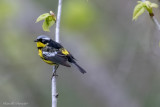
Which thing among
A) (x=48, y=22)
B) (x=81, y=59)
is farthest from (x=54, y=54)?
(x=81, y=59)

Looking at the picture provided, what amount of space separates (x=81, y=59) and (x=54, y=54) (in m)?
3.12

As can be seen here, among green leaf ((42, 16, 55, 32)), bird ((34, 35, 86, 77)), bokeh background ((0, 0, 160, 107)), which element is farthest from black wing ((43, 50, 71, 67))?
bokeh background ((0, 0, 160, 107))

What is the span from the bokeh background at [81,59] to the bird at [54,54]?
7.00 feet

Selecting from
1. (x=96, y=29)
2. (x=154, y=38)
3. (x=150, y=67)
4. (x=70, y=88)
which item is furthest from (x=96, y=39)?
(x=154, y=38)

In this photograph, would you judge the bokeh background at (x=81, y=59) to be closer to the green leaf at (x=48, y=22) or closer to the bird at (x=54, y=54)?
the bird at (x=54, y=54)

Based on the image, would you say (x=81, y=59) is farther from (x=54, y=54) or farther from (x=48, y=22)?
(x=48, y=22)

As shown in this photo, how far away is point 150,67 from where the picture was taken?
787cm

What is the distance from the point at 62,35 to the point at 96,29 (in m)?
1.35

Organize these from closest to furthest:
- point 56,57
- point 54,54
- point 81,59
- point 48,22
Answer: point 48,22, point 56,57, point 54,54, point 81,59

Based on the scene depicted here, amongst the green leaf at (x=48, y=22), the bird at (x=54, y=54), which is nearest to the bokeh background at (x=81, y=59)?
the bird at (x=54, y=54)

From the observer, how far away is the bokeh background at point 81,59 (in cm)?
812

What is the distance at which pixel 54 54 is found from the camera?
583cm

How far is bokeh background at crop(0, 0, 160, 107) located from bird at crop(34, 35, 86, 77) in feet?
7.00

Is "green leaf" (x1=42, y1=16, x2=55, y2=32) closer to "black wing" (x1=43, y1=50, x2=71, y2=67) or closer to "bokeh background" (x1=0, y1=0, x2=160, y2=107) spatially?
"black wing" (x1=43, y1=50, x2=71, y2=67)
